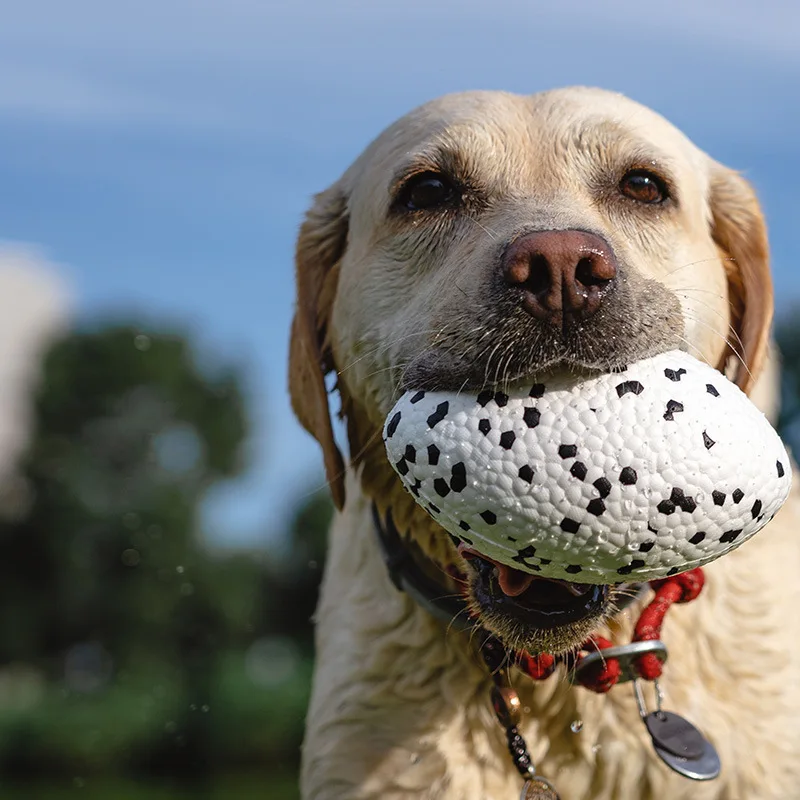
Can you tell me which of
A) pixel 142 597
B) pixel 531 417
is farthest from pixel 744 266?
pixel 142 597

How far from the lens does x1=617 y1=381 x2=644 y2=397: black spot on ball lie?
2.77 m

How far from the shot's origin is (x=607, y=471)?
8.73ft

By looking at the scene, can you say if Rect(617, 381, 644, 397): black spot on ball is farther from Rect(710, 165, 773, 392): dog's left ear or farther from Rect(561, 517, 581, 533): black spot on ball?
Rect(710, 165, 773, 392): dog's left ear

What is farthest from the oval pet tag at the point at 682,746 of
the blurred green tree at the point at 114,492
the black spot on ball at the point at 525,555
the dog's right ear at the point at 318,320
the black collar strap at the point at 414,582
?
the blurred green tree at the point at 114,492

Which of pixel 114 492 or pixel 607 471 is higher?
pixel 607 471

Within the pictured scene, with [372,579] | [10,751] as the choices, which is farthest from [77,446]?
[372,579]

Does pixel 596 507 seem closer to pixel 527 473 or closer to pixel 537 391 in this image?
pixel 527 473

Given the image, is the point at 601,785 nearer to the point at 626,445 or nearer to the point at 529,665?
the point at 529,665

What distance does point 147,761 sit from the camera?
971 inches

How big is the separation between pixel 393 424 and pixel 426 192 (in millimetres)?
1013

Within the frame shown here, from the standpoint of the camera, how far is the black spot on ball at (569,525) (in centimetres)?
268

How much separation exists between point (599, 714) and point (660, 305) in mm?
1259

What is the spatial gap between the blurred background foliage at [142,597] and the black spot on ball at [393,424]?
40.7 feet

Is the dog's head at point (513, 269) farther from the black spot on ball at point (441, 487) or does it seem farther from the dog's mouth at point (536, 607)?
the black spot on ball at point (441, 487)
